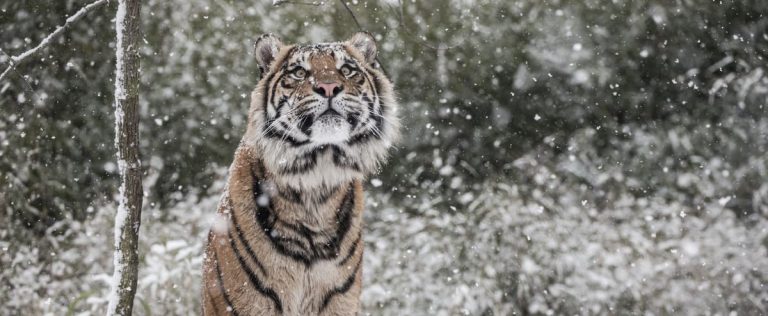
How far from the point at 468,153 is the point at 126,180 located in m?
4.73

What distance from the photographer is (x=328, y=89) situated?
2.88m

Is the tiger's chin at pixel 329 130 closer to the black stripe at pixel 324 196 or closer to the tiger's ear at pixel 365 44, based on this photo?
the black stripe at pixel 324 196

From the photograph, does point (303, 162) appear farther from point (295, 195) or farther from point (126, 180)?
point (126, 180)

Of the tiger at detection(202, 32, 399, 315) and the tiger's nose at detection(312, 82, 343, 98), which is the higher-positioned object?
the tiger's nose at detection(312, 82, 343, 98)

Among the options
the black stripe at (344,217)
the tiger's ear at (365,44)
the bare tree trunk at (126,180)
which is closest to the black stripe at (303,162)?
the black stripe at (344,217)

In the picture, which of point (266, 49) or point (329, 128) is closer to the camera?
point (329, 128)

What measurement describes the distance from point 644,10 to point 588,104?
1.18 metres

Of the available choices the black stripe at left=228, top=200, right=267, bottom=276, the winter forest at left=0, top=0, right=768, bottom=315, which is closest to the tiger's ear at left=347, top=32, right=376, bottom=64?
the black stripe at left=228, top=200, right=267, bottom=276

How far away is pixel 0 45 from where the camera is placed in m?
6.93

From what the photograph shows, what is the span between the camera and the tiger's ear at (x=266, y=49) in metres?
3.19

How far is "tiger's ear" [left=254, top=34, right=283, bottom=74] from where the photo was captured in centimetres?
319

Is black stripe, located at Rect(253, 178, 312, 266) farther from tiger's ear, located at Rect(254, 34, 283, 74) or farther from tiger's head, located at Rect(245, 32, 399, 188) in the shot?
tiger's ear, located at Rect(254, 34, 283, 74)

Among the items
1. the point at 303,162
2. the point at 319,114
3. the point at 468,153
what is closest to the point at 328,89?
the point at 319,114

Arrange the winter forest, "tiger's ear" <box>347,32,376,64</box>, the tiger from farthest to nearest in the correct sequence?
1. the winter forest
2. "tiger's ear" <box>347,32,376,64</box>
3. the tiger
